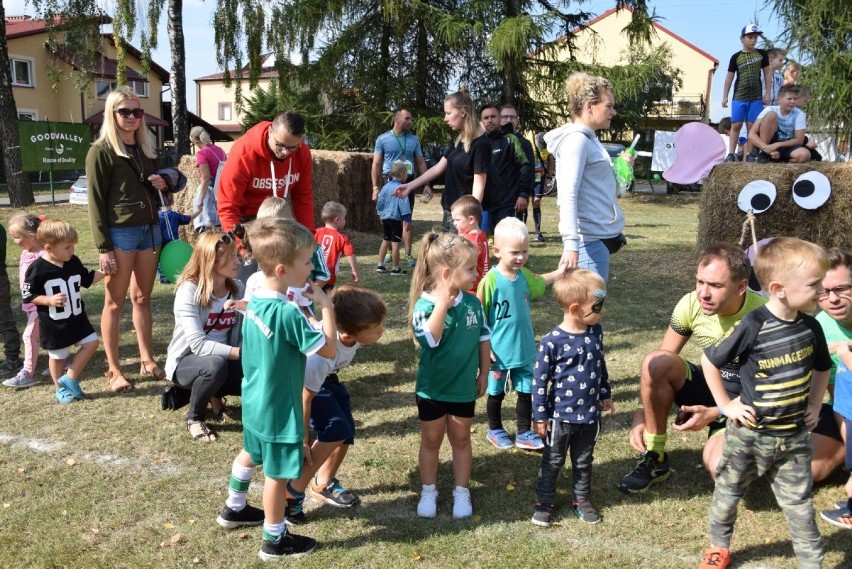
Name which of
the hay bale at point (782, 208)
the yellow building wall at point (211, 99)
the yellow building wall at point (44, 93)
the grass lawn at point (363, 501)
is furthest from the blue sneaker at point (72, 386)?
the yellow building wall at point (211, 99)

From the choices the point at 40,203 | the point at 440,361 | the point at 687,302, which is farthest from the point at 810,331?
the point at 40,203

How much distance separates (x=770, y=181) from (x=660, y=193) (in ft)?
55.6

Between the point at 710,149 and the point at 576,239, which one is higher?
the point at 710,149

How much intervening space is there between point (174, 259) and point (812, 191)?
23.0 feet

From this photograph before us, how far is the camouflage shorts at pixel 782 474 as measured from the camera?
279cm

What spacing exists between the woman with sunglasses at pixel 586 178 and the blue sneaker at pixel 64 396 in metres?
3.48

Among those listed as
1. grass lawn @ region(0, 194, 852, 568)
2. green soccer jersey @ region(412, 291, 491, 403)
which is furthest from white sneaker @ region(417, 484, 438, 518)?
green soccer jersey @ region(412, 291, 491, 403)

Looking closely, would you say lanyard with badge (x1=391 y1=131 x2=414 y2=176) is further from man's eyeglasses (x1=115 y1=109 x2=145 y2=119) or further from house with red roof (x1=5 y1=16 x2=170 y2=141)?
house with red roof (x1=5 y1=16 x2=170 y2=141)

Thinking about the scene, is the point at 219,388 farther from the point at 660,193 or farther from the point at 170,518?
the point at 660,193

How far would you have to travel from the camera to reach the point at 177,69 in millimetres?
19078

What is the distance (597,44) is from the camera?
22562mm

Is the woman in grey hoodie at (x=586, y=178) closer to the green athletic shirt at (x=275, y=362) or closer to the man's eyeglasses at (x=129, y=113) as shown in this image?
the green athletic shirt at (x=275, y=362)

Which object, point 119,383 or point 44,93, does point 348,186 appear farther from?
point 44,93

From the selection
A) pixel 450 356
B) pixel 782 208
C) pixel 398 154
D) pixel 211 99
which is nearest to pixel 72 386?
pixel 450 356
